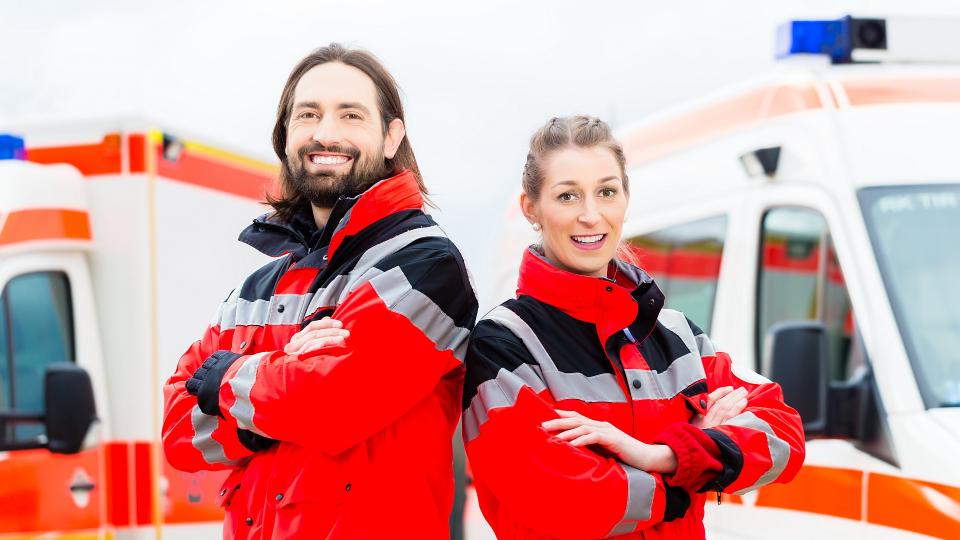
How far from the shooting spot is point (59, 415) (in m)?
5.08

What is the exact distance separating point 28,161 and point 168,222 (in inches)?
25.0

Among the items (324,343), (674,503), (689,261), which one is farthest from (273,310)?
(689,261)

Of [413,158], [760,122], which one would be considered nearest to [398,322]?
[413,158]

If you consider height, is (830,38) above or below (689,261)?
above

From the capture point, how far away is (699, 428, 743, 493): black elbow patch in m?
2.72

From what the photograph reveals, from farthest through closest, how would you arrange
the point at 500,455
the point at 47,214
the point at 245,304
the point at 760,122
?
the point at 47,214 → the point at 760,122 → the point at 245,304 → the point at 500,455

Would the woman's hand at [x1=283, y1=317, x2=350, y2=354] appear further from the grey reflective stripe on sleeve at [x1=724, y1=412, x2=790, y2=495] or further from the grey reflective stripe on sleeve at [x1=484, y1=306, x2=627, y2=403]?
the grey reflective stripe on sleeve at [x1=724, y1=412, x2=790, y2=495]

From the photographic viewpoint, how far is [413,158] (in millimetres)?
3279

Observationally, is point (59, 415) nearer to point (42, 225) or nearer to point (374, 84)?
point (42, 225)

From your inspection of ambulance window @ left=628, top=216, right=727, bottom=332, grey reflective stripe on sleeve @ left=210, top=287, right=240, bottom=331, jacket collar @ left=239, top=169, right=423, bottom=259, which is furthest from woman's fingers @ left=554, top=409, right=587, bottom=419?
ambulance window @ left=628, top=216, right=727, bottom=332

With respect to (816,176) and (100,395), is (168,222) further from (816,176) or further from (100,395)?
(816,176)

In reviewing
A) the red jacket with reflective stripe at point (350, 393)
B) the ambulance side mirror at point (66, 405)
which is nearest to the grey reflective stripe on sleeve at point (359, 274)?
the red jacket with reflective stripe at point (350, 393)

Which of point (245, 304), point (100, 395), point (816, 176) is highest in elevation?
point (816, 176)

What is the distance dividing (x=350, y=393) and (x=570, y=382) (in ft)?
1.57
